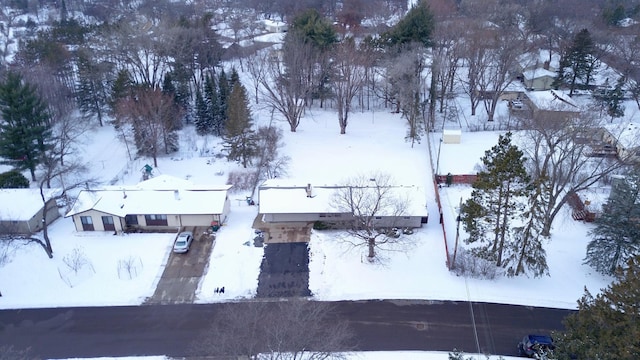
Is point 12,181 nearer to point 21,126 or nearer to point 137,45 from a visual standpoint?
point 21,126

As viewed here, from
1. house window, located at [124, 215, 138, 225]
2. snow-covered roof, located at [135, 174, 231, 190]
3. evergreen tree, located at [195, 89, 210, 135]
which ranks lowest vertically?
house window, located at [124, 215, 138, 225]

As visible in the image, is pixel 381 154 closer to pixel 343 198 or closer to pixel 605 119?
pixel 343 198

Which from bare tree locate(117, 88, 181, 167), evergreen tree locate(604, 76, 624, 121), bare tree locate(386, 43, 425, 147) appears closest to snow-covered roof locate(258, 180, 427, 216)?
bare tree locate(386, 43, 425, 147)

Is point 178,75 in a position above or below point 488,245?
above

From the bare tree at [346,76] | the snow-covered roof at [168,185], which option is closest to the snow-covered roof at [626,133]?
the bare tree at [346,76]

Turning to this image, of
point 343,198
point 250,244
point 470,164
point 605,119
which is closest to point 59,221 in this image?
point 250,244

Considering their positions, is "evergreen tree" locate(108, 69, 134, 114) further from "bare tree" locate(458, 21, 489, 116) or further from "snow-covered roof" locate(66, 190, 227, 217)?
"bare tree" locate(458, 21, 489, 116)

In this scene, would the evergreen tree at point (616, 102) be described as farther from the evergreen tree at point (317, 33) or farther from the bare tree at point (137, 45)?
the bare tree at point (137, 45)
